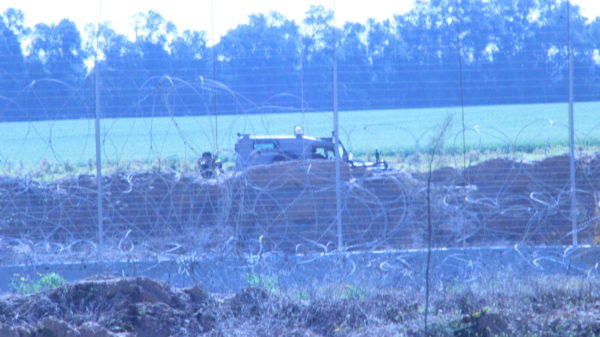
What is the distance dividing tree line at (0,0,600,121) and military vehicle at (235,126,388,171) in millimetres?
474

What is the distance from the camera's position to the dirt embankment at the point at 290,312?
22.8 feet

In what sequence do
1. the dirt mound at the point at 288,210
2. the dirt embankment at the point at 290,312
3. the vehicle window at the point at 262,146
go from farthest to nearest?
the vehicle window at the point at 262,146
the dirt mound at the point at 288,210
the dirt embankment at the point at 290,312

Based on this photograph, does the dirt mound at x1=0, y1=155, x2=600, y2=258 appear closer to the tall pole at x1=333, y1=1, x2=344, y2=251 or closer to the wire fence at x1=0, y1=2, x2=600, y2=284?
the wire fence at x1=0, y1=2, x2=600, y2=284

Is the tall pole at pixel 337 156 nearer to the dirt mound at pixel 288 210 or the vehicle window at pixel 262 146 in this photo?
the dirt mound at pixel 288 210

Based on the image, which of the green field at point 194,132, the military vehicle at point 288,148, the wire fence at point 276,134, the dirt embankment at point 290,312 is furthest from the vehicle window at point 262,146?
the dirt embankment at point 290,312

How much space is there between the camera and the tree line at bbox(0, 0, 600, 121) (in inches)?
406

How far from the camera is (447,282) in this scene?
8.42m

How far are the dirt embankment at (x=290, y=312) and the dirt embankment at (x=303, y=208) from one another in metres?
2.00

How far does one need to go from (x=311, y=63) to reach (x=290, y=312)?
3.88 meters

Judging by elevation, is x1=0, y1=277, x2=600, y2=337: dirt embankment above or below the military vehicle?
below

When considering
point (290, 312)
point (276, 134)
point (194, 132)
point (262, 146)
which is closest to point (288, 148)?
point (276, 134)

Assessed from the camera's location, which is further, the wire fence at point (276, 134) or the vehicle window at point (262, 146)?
the vehicle window at point (262, 146)

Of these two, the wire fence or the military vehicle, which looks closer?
the wire fence

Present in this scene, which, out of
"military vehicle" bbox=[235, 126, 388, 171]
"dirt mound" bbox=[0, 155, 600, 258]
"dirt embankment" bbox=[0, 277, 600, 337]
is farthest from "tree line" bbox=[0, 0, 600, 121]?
"dirt embankment" bbox=[0, 277, 600, 337]
